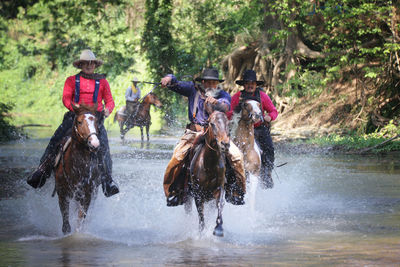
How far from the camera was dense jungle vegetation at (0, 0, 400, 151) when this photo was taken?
70.5ft

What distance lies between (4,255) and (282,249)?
3.20 m

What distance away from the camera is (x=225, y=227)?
886 cm

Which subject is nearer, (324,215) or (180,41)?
(324,215)

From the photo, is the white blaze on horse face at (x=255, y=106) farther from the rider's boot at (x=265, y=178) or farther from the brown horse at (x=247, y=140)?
the rider's boot at (x=265, y=178)

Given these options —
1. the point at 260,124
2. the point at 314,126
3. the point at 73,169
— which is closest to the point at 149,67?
the point at 314,126

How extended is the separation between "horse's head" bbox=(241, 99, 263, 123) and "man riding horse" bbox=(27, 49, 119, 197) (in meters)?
2.02

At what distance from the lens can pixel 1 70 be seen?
185 ft

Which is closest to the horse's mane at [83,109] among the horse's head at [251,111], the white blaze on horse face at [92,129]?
the white blaze on horse face at [92,129]

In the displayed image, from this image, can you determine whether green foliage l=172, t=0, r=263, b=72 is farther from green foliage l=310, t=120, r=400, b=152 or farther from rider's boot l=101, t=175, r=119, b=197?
rider's boot l=101, t=175, r=119, b=197

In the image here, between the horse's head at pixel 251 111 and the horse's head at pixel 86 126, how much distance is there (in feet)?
8.16

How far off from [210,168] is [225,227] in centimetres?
146

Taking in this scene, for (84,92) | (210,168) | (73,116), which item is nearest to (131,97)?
(84,92)

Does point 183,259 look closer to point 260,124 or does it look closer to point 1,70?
point 260,124

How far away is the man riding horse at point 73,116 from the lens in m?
8.31
